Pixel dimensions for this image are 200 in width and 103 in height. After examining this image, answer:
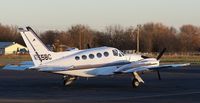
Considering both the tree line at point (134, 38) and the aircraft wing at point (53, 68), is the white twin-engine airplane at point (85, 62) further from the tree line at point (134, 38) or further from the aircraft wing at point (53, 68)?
the tree line at point (134, 38)

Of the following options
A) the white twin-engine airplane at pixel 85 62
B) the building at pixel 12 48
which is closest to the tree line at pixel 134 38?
the building at pixel 12 48

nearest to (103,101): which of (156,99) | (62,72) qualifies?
(156,99)

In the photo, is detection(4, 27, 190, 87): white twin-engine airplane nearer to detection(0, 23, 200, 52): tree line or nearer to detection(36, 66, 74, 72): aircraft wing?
detection(36, 66, 74, 72): aircraft wing

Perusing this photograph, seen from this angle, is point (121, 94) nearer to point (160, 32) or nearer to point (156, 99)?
point (156, 99)

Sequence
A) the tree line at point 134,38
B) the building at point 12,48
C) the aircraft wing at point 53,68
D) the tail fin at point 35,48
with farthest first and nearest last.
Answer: the building at point 12,48 → the tree line at point 134,38 → the tail fin at point 35,48 → the aircraft wing at point 53,68

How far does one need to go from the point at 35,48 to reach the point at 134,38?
10734cm

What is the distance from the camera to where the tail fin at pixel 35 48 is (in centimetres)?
2858

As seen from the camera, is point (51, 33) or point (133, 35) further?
point (51, 33)

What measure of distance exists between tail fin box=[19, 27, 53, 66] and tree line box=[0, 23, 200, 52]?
94.4 metres

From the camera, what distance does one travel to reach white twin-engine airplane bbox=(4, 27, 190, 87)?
28594 mm

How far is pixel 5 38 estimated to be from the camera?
178250 millimetres

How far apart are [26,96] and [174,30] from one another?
144290mm

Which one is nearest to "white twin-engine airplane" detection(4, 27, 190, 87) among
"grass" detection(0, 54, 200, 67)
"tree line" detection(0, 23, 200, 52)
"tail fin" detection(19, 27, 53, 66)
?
"tail fin" detection(19, 27, 53, 66)

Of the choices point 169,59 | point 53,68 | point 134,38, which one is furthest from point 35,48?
point 134,38
